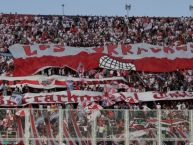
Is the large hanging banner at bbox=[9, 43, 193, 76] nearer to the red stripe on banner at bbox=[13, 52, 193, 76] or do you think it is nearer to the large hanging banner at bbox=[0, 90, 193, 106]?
the red stripe on banner at bbox=[13, 52, 193, 76]

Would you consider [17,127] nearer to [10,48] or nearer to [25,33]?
[10,48]

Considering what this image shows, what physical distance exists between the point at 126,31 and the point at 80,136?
93.9 ft

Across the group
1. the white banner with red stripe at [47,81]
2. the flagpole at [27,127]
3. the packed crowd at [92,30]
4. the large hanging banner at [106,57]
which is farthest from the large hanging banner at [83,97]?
the flagpole at [27,127]

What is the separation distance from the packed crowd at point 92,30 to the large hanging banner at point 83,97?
26.5ft

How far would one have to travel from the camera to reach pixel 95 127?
67.6ft

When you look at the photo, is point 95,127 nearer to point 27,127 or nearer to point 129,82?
point 27,127

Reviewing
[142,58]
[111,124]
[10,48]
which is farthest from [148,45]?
[111,124]

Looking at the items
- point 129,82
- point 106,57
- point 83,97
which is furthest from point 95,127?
point 106,57

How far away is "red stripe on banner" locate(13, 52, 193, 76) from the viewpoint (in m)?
40.9

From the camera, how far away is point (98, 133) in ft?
67.8

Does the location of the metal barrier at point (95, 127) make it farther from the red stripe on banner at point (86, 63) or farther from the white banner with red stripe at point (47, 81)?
the red stripe on banner at point (86, 63)

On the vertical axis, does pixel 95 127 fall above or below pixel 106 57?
below

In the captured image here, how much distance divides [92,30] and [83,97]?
12.0 m

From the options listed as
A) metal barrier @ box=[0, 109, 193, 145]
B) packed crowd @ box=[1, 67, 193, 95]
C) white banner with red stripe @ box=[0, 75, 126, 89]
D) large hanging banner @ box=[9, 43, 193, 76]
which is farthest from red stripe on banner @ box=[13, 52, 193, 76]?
metal barrier @ box=[0, 109, 193, 145]
